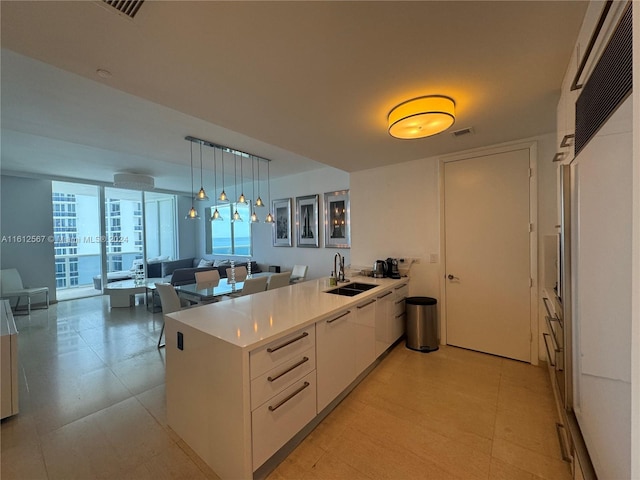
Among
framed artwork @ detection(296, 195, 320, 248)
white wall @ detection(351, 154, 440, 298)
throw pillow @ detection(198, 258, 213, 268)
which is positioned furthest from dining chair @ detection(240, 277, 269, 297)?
throw pillow @ detection(198, 258, 213, 268)

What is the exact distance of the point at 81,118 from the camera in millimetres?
2854

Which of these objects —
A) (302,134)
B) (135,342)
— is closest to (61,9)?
(302,134)

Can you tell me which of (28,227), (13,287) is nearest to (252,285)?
(13,287)

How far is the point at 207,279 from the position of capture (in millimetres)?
4449

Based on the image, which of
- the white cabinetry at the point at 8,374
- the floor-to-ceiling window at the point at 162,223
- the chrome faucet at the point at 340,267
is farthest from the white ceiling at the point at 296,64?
the floor-to-ceiling window at the point at 162,223

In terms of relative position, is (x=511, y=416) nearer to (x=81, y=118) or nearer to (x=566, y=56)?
(x=566, y=56)

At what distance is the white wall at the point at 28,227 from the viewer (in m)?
5.19

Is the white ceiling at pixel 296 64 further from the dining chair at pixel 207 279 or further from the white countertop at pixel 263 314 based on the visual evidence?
the dining chair at pixel 207 279

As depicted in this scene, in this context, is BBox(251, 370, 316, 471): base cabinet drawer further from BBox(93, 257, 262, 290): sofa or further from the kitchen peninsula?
BBox(93, 257, 262, 290): sofa

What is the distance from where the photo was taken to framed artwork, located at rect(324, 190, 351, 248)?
4.96 metres

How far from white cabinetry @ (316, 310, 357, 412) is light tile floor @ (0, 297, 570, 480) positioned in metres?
0.21

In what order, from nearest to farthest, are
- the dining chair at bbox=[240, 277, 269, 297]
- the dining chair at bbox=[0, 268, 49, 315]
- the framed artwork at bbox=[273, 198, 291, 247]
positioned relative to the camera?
the dining chair at bbox=[240, 277, 269, 297], the dining chair at bbox=[0, 268, 49, 315], the framed artwork at bbox=[273, 198, 291, 247]

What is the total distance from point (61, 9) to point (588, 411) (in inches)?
112

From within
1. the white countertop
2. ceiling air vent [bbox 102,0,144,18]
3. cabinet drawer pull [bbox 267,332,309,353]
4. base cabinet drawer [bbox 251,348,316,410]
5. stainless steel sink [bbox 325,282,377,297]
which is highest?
ceiling air vent [bbox 102,0,144,18]
